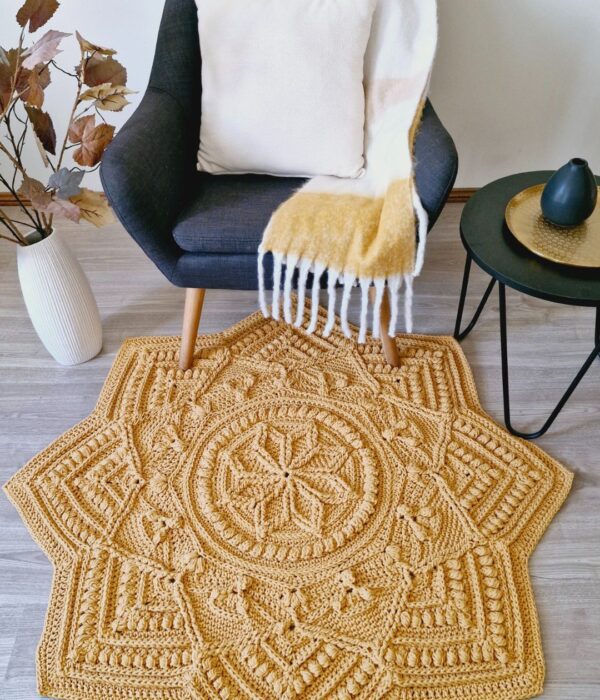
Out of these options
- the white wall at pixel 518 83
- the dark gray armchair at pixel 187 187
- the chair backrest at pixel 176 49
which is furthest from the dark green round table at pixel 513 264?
the chair backrest at pixel 176 49

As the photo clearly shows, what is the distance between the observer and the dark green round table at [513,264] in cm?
105

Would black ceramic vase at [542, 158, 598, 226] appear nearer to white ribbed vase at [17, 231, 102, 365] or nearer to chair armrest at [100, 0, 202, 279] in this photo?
chair armrest at [100, 0, 202, 279]

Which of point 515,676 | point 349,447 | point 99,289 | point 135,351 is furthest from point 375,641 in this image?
point 99,289

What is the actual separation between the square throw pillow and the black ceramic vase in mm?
460

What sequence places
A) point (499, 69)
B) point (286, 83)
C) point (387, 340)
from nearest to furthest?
1. point (286, 83)
2. point (387, 340)
3. point (499, 69)

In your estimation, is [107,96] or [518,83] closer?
[107,96]

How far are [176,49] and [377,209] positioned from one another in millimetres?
645

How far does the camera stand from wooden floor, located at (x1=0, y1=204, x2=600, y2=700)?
1.07 metres

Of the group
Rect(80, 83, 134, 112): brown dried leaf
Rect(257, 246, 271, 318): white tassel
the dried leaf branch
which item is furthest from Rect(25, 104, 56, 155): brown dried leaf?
Rect(257, 246, 271, 318): white tassel

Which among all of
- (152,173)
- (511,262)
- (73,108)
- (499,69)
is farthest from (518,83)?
(73,108)

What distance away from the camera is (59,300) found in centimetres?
140

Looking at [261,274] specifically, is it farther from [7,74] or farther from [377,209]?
[7,74]

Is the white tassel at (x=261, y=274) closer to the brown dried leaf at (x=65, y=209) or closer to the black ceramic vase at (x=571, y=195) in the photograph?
the brown dried leaf at (x=65, y=209)

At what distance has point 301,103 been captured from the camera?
52.1 inches
